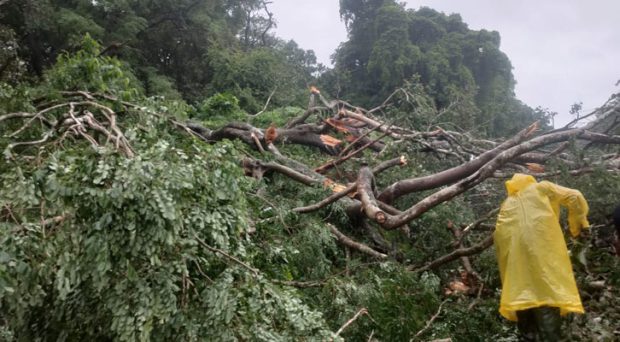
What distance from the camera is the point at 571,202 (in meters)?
2.89

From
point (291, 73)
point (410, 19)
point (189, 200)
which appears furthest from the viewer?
point (410, 19)

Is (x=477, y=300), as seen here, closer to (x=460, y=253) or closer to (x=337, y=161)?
(x=460, y=253)

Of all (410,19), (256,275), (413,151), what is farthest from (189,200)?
(410,19)

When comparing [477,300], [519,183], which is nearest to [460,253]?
[477,300]

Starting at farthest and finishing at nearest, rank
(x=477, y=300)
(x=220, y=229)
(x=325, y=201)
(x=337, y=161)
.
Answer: (x=337, y=161) → (x=325, y=201) → (x=477, y=300) → (x=220, y=229)

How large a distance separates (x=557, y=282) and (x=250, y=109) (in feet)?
25.8

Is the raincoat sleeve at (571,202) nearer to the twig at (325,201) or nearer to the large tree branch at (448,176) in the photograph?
the large tree branch at (448,176)

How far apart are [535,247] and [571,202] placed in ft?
1.28

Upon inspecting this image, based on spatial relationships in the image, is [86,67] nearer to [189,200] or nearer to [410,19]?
[189,200]

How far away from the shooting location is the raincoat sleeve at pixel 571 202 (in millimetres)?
2877

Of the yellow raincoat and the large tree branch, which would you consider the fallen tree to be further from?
the yellow raincoat

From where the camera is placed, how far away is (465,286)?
421 cm

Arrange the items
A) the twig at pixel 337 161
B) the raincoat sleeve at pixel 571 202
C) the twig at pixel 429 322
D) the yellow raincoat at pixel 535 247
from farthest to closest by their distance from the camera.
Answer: the twig at pixel 337 161, the twig at pixel 429 322, the raincoat sleeve at pixel 571 202, the yellow raincoat at pixel 535 247

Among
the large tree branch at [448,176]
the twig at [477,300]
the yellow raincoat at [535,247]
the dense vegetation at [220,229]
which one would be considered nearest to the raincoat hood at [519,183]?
the yellow raincoat at [535,247]
